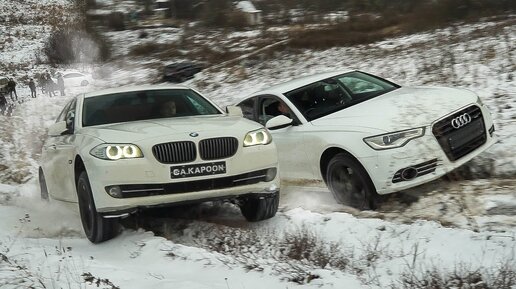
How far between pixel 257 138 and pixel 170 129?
2.69 ft

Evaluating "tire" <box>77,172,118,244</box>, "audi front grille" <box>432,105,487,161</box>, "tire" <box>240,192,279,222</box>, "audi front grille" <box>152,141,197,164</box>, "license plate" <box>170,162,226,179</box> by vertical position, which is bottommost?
"tire" <box>240,192,279,222</box>

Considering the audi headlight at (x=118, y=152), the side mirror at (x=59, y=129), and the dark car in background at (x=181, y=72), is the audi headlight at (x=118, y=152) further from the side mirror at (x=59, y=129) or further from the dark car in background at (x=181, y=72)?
the dark car in background at (x=181, y=72)

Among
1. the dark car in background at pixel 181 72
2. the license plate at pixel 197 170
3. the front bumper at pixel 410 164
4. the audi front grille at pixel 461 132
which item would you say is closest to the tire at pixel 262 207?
the license plate at pixel 197 170

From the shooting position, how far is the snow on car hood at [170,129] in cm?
564

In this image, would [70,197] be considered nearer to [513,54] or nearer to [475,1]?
[513,54]

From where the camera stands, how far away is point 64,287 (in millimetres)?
4156

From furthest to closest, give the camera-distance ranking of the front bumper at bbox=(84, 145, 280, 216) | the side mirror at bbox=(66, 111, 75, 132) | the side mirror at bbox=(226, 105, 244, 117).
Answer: the side mirror at bbox=(226, 105, 244, 117), the side mirror at bbox=(66, 111, 75, 132), the front bumper at bbox=(84, 145, 280, 216)

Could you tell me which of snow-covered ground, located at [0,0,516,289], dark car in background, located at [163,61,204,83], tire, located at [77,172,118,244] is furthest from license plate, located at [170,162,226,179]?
dark car in background, located at [163,61,204,83]

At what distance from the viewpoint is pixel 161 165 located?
5.52 metres

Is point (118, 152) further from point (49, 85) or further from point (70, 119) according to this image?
point (49, 85)

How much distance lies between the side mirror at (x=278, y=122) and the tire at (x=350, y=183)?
773 mm

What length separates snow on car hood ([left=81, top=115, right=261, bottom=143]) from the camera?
564 centimetres

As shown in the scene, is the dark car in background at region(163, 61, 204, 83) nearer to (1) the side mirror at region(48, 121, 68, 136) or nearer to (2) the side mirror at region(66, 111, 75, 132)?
(2) the side mirror at region(66, 111, 75, 132)

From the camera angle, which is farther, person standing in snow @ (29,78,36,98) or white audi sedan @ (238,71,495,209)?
person standing in snow @ (29,78,36,98)
